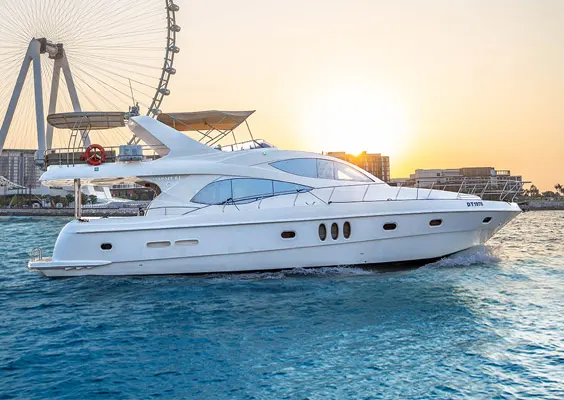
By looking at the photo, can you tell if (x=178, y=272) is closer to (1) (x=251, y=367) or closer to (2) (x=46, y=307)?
(2) (x=46, y=307)

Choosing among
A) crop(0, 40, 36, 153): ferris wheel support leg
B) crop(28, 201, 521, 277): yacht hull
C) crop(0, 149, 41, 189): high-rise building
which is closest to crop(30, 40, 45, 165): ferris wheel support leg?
crop(0, 40, 36, 153): ferris wheel support leg

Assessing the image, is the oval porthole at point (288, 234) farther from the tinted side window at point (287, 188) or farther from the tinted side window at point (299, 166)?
the tinted side window at point (299, 166)

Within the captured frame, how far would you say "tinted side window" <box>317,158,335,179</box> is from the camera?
12125mm

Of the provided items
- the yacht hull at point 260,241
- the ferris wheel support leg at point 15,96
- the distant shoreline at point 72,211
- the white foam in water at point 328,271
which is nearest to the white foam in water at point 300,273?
the white foam in water at point 328,271

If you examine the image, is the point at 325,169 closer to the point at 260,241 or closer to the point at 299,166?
the point at 299,166

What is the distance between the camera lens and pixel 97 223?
11.1m

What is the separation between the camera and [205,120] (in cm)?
1408

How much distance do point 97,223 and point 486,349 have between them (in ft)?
28.9

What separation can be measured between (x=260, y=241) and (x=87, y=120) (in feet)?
27.0

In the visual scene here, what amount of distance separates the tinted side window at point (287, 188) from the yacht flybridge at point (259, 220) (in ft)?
0.09

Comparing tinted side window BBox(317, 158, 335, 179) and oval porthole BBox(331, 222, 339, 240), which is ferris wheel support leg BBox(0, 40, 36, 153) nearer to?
tinted side window BBox(317, 158, 335, 179)

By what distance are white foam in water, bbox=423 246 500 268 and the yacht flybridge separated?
25 centimetres

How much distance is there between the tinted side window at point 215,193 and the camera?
38.1 ft

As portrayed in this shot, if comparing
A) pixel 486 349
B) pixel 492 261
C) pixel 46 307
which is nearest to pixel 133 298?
pixel 46 307
